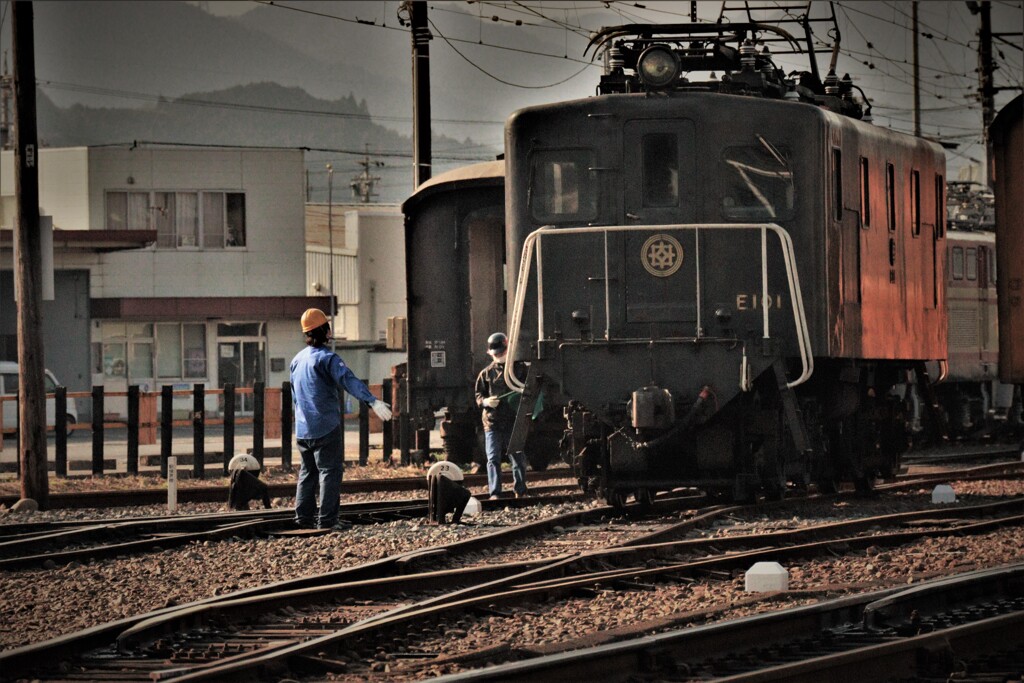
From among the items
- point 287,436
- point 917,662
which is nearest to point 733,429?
point 917,662

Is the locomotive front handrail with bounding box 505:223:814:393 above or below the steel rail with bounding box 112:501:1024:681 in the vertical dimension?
above

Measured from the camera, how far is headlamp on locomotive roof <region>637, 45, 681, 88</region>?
1399 cm

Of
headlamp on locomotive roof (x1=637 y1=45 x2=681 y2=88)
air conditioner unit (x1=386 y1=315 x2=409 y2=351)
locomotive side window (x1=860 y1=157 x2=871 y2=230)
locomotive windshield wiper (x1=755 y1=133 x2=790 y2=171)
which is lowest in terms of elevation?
air conditioner unit (x1=386 y1=315 x2=409 y2=351)

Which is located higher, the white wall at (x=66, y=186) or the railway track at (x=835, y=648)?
the white wall at (x=66, y=186)

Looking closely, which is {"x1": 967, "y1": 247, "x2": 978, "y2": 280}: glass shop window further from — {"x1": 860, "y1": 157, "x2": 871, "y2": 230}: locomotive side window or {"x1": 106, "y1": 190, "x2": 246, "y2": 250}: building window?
{"x1": 106, "y1": 190, "x2": 246, "y2": 250}: building window

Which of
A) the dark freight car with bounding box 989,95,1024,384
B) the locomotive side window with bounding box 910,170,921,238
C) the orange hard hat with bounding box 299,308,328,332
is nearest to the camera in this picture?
the orange hard hat with bounding box 299,308,328,332

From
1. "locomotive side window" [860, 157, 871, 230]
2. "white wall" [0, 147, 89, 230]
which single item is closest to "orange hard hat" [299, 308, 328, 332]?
"locomotive side window" [860, 157, 871, 230]

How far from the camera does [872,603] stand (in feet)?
27.0

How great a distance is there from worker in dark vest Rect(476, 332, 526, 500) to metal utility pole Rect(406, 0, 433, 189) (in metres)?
9.03

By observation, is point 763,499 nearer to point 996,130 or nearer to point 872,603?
point 996,130

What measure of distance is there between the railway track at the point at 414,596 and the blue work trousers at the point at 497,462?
1.53 meters

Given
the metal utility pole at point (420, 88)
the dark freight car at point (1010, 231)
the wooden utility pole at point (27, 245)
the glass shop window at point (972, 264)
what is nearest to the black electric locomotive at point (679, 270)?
the dark freight car at point (1010, 231)

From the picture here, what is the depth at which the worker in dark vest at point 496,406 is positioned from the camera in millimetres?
14875

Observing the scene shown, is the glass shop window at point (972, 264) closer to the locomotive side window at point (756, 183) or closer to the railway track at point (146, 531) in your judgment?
the locomotive side window at point (756, 183)
